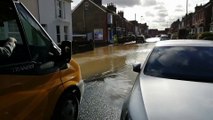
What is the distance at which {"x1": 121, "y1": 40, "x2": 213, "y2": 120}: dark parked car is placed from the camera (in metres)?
2.75

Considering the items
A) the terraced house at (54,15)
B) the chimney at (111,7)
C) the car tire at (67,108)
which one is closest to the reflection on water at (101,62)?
the terraced house at (54,15)

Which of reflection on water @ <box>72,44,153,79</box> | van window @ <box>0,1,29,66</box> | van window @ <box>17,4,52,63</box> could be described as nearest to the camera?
van window @ <box>0,1,29,66</box>

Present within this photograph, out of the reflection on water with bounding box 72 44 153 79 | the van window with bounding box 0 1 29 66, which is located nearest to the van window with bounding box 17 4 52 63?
the van window with bounding box 0 1 29 66

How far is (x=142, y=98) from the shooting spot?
314cm

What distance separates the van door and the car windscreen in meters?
1.60

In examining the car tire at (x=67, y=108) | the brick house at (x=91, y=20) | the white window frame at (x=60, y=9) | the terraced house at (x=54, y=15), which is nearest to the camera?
the car tire at (x=67, y=108)

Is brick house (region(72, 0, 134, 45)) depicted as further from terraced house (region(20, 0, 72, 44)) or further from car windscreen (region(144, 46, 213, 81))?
car windscreen (region(144, 46, 213, 81))

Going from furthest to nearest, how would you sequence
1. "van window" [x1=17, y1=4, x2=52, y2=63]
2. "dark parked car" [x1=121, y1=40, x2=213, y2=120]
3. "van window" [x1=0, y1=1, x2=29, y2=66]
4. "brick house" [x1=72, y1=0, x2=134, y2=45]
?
1. "brick house" [x1=72, y1=0, x2=134, y2=45]
2. "van window" [x1=17, y1=4, x2=52, y2=63]
3. "van window" [x1=0, y1=1, x2=29, y2=66]
4. "dark parked car" [x1=121, y1=40, x2=213, y2=120]

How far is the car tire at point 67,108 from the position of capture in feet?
12.7

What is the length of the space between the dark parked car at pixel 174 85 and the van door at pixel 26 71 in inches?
42.6

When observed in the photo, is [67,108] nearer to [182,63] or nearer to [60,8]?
[182,63]

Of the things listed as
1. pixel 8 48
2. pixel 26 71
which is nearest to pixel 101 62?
pixel 26 71

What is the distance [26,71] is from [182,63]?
2571mm

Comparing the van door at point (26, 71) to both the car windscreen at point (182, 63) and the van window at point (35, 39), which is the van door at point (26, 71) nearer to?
the van window at point (35, 39)
